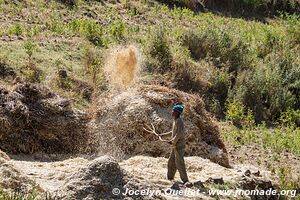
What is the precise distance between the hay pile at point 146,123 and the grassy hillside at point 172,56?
173 centimetres

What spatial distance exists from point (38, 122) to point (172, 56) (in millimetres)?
6254

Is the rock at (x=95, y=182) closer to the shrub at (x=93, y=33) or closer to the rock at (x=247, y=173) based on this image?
the rock at (x=247, y=173)

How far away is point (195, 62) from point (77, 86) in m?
4.44

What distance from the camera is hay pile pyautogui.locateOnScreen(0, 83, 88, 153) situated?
9844 mm

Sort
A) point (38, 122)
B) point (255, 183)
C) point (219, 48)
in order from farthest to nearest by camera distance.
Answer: point (219, 48) < point (38, 122) < point (255, 183)

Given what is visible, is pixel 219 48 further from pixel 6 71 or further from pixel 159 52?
pixel 6 71

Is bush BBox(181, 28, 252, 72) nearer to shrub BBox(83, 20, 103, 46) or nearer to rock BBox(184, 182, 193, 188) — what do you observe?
shrub BBox(83, 20, 103, 46)

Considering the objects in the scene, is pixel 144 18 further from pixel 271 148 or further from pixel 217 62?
pixel 271 148

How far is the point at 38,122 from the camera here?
10.1 meters

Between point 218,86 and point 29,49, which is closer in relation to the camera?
point 29,49

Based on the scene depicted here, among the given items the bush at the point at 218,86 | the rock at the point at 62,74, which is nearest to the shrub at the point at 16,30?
the rock at the point at 62,74

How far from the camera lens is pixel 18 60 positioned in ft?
43.1

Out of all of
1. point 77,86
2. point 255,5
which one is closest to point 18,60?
point 77,86

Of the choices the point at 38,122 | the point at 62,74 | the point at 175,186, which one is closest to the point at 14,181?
the point at 175,186
